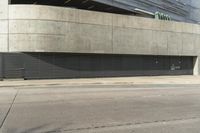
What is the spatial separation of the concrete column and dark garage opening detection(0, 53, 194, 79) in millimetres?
1005

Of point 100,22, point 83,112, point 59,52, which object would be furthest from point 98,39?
point 83,112

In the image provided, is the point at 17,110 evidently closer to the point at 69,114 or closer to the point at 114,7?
the point at 69,114

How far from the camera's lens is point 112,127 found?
9664 millimetres

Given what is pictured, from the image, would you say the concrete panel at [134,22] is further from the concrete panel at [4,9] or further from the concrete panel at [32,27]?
the concrete panel at [4,9]

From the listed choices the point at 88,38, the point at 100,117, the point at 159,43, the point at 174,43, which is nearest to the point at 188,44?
the point at 174,43

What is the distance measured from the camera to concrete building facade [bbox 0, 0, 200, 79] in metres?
31.9

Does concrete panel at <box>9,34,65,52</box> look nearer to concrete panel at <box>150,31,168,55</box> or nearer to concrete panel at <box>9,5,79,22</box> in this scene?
concrete panel at <box>9,5,79,22</box>

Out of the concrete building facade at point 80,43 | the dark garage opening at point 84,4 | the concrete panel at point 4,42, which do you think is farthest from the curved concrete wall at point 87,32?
the dark garage opening at point 84,4

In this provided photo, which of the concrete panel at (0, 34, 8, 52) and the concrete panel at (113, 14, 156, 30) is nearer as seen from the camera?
the concrete panel at (0, 34, 8, 52)

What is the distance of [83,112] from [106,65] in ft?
83.3

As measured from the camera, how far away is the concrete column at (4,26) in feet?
105

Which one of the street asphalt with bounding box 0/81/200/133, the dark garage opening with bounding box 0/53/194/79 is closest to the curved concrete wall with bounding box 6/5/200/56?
the dark garage opening with bounding box 0/53/194/79

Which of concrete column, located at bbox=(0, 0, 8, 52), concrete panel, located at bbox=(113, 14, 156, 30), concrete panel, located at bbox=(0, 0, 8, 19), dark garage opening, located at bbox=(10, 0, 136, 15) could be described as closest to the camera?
concrete column, located at bbox=(0, 0, 8, 52)

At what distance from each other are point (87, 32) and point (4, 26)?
7.82m
